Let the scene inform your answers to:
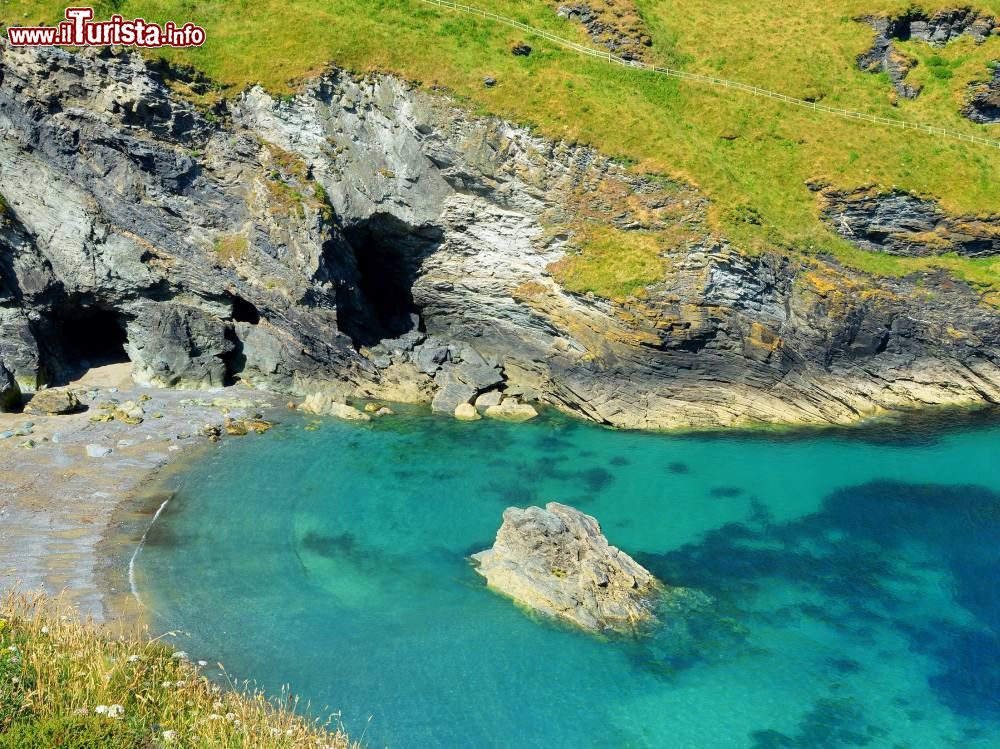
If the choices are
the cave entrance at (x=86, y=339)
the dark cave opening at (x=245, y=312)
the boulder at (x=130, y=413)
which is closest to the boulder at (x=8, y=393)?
the cave entrance at (x=86, y=339)

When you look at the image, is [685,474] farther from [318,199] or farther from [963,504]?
[318,199]

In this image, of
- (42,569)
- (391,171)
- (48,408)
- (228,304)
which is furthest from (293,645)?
(391,171)

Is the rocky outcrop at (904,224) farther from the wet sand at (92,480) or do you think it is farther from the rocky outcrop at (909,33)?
the wet sand at (92,480)

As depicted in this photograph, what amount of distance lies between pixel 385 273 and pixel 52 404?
925 inches

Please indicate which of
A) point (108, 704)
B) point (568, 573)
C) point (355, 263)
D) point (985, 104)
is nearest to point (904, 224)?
point (985, 104)

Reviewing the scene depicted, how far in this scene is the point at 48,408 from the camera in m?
44.6

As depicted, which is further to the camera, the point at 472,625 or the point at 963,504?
the point at 963,504

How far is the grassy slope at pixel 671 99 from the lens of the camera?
5069 centimetres

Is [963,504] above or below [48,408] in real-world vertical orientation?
above

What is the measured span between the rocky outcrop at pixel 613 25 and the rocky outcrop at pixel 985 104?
27.0 m

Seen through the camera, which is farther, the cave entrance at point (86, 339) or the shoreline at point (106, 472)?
the cave entrance at point (86, 339)

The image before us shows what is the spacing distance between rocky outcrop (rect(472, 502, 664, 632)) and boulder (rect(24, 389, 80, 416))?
28690mm

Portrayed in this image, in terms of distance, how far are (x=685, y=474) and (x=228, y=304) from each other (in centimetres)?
3203

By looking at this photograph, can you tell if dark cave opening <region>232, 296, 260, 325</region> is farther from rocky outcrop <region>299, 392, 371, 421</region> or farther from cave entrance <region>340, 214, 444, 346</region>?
rocky outcrop <region>299, 392, 371, 421</region>
